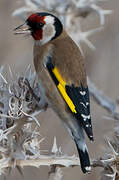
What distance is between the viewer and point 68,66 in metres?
3.16

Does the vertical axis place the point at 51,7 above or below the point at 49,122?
above

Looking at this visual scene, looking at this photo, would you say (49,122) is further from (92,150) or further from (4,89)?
(4,89)

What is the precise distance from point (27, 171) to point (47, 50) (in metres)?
1.84

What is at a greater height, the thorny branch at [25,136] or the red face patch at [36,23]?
the red face patch at [36,23]

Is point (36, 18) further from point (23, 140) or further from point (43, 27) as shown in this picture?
point (23, 140)

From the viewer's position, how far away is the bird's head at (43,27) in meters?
3.42

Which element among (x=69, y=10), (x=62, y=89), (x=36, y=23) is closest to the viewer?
(x=62, y=89)

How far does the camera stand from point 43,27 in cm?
357

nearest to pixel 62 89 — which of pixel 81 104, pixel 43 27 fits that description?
pixel 81 104

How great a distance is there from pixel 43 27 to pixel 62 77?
0.65 m

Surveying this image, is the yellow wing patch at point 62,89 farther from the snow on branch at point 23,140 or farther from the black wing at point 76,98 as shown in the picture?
the snow on branch at point 23,140

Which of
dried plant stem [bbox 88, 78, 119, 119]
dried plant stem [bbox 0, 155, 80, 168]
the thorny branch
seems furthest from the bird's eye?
dried plant stem [bbox 0, 155, 80, 168]

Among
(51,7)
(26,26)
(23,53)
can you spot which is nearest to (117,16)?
(23,53)

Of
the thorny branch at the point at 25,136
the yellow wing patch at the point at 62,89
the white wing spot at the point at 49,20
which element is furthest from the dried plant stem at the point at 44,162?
the white wing spot at the point at 49,20
